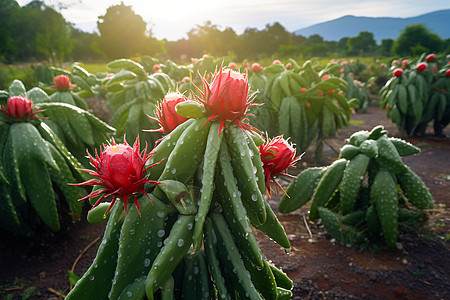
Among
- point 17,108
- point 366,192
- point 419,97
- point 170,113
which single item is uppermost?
point 170,113

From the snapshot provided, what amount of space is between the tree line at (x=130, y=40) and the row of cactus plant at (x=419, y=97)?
23707 mm

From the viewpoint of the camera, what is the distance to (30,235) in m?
2.46

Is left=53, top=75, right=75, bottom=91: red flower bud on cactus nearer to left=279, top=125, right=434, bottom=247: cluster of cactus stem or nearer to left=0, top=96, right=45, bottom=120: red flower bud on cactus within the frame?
left=0, top=96, right=45, bottom=120: red flower bud on cactus

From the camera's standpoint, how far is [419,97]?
5578mm

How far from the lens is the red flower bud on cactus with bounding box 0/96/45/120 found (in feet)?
6.54

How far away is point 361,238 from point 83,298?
81.2 inches

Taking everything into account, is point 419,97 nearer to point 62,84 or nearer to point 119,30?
point 62,84

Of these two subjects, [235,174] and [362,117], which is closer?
[235,174]

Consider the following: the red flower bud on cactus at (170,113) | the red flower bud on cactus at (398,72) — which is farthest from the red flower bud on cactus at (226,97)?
the red flower bud on cactus at (398,72)

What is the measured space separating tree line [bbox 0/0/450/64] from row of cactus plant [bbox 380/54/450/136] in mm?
23707

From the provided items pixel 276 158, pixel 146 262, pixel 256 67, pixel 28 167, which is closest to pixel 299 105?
pixel 256 67

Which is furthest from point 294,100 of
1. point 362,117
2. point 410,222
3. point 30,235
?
point 362,117

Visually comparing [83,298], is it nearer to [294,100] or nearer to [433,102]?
[294,100]

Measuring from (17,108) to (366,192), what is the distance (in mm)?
2487
